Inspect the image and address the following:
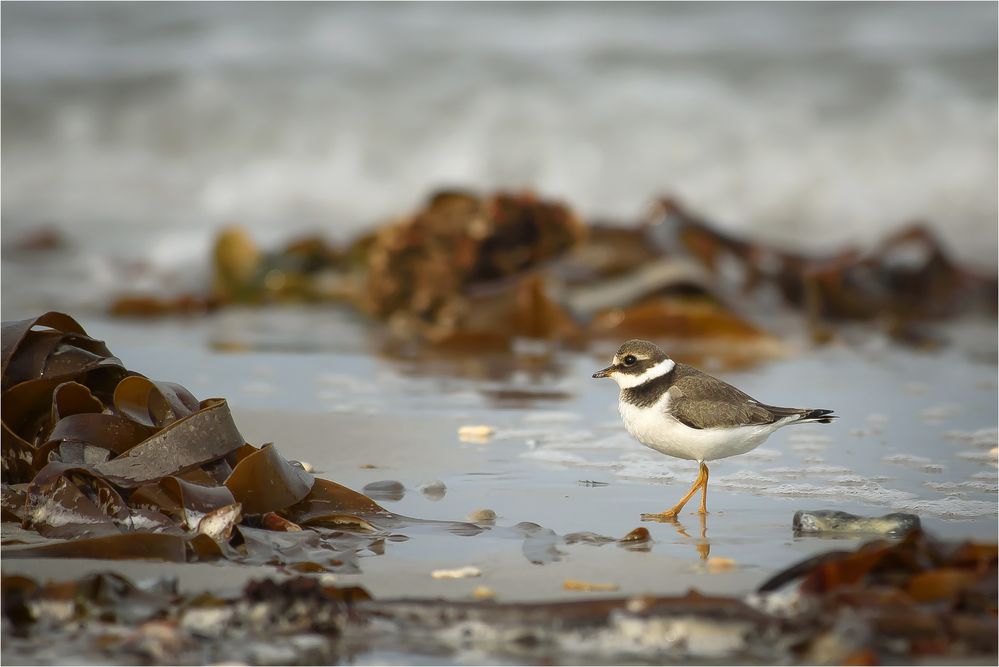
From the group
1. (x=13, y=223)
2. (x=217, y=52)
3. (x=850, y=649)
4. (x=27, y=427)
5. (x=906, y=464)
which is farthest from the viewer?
(x=217, y=52)

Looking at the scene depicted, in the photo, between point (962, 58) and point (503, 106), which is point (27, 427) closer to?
point (503, 106)

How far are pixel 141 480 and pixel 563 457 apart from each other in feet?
5.15

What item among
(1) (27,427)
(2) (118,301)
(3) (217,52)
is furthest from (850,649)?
(3) (217,52)

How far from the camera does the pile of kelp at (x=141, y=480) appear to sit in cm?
288

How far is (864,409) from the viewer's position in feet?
16.6

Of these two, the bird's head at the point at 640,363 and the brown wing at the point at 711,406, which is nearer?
the brown wing at the point at 711,406

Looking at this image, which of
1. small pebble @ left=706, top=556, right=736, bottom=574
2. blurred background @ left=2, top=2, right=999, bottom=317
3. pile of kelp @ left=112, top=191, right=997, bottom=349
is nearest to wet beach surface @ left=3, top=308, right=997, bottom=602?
small pebble @ left=706, top=556, right=736, bottom=574

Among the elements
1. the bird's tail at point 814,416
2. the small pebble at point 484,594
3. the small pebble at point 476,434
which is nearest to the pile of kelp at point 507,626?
the small pebble at point 484,594

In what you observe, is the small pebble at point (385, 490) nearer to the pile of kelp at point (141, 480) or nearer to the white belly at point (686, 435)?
the pile of kelp at point (141, 480)

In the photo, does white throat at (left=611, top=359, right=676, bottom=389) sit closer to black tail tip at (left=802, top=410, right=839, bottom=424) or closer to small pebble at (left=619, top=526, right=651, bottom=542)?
black tail tip at (left=802, top=410, right=839, bottom=424)

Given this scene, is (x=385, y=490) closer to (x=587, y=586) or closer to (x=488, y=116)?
(x=587, y=586)

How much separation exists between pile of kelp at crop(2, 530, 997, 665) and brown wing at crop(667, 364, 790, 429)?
1.26 metres

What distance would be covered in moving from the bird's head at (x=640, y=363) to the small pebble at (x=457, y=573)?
1389mm

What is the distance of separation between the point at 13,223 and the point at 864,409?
9480 millimetres
